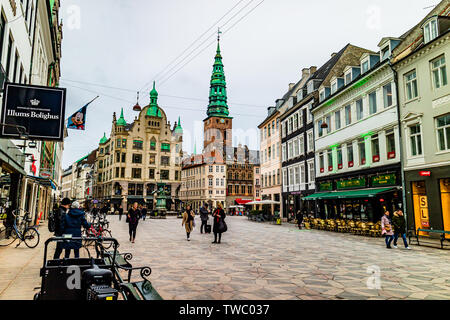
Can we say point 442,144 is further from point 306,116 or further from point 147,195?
point 147,195

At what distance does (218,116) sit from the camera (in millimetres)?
113375

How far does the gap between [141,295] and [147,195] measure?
72.3m

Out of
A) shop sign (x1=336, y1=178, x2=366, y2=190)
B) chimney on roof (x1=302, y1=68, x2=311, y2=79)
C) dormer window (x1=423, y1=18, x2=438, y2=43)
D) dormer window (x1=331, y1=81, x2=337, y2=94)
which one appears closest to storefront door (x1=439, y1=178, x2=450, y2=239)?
shop sign (x1=336, y1=178, x2=366, y2=190)

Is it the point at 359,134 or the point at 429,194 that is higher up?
the point at 359,134

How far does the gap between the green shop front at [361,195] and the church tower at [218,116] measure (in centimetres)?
7643

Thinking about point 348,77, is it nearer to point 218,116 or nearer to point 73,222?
point 73,222

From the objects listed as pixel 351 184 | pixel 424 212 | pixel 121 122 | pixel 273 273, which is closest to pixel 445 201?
pixel 424 212

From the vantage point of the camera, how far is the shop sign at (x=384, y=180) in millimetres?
22656

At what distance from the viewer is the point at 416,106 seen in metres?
20.7

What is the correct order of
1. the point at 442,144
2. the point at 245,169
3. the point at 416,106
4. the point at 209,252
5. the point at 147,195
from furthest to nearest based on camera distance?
the point at 245,169 < the point at 147,195 < the point at 416,106 < the point at 442,144 < the point at 209,252

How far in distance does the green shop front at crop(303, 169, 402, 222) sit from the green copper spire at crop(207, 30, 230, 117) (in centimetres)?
8219

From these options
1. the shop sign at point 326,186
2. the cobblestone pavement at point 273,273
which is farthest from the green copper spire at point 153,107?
the cobblestone pavement at point 273,273

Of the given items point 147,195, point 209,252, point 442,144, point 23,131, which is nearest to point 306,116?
point 442,144

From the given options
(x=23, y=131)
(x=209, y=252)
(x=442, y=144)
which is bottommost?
(x=209, y=252)
